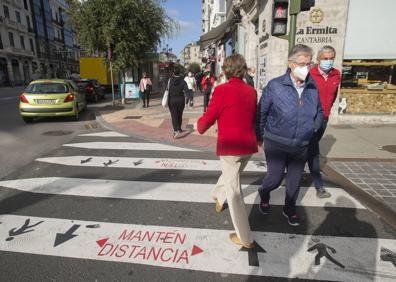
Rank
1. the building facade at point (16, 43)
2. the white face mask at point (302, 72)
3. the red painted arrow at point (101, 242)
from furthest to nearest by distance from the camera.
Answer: the building facade at point (16, 43) → the red painted arrow at point (101, 242) → the white face mask at point (302, 72)

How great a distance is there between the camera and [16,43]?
47938 mm

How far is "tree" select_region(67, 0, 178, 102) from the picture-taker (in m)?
14.1

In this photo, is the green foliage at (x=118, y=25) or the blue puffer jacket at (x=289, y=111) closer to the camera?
the blue puffer jacket at (x=289, y=111)

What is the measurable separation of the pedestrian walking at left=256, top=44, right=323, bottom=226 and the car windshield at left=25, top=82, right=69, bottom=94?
9534 millimetres

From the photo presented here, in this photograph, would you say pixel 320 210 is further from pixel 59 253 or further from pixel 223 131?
pixel 59 253

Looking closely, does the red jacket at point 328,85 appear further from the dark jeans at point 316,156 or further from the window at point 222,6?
the window at point 222,6

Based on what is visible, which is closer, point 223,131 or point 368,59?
point 223,131

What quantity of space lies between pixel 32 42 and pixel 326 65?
63165 millimetres

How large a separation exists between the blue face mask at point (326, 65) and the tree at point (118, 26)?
12.4m

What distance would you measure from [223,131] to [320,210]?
75.9 inches

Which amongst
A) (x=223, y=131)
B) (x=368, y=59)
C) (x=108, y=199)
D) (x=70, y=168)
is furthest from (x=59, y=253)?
(x=368, y=59)

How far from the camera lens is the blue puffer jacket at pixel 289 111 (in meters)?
2.85

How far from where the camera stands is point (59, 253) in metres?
2.83

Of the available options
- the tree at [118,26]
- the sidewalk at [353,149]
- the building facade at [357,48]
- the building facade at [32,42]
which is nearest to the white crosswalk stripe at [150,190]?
the sidewalk at [353,149]
